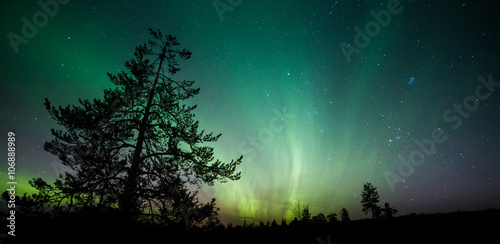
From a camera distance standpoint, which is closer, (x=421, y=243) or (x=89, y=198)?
(x=421, y=243)

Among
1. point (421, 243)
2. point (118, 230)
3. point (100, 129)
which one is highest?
point (100, 129)

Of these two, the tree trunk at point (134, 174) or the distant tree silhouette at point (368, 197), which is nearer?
the tree trunk at point (134, 174)

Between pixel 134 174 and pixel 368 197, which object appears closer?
pixel 134 174

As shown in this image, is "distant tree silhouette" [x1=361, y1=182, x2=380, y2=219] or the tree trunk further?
"distant tree silhouette" [x1=361, y1=182, x2=380, y2=219]

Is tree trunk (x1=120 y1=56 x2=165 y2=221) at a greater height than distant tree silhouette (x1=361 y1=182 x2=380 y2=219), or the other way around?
tree trunk (x1=120 y1=56 x2=165 y2=221)

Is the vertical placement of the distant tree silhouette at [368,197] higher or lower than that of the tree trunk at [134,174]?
lower

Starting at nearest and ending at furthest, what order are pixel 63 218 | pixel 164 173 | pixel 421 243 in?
pixel 421 243 → pixel 63 218 → pixel 164 173

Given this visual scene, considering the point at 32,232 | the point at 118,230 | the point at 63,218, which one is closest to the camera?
the point at 32,232

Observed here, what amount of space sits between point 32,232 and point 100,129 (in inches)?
189

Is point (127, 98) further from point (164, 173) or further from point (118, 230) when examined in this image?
point (118, 230)

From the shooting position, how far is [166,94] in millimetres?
9883

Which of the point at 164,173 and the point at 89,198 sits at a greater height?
the point at 164,173

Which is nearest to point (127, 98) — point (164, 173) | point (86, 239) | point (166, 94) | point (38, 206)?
point (166, 94)

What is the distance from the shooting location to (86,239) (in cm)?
374
